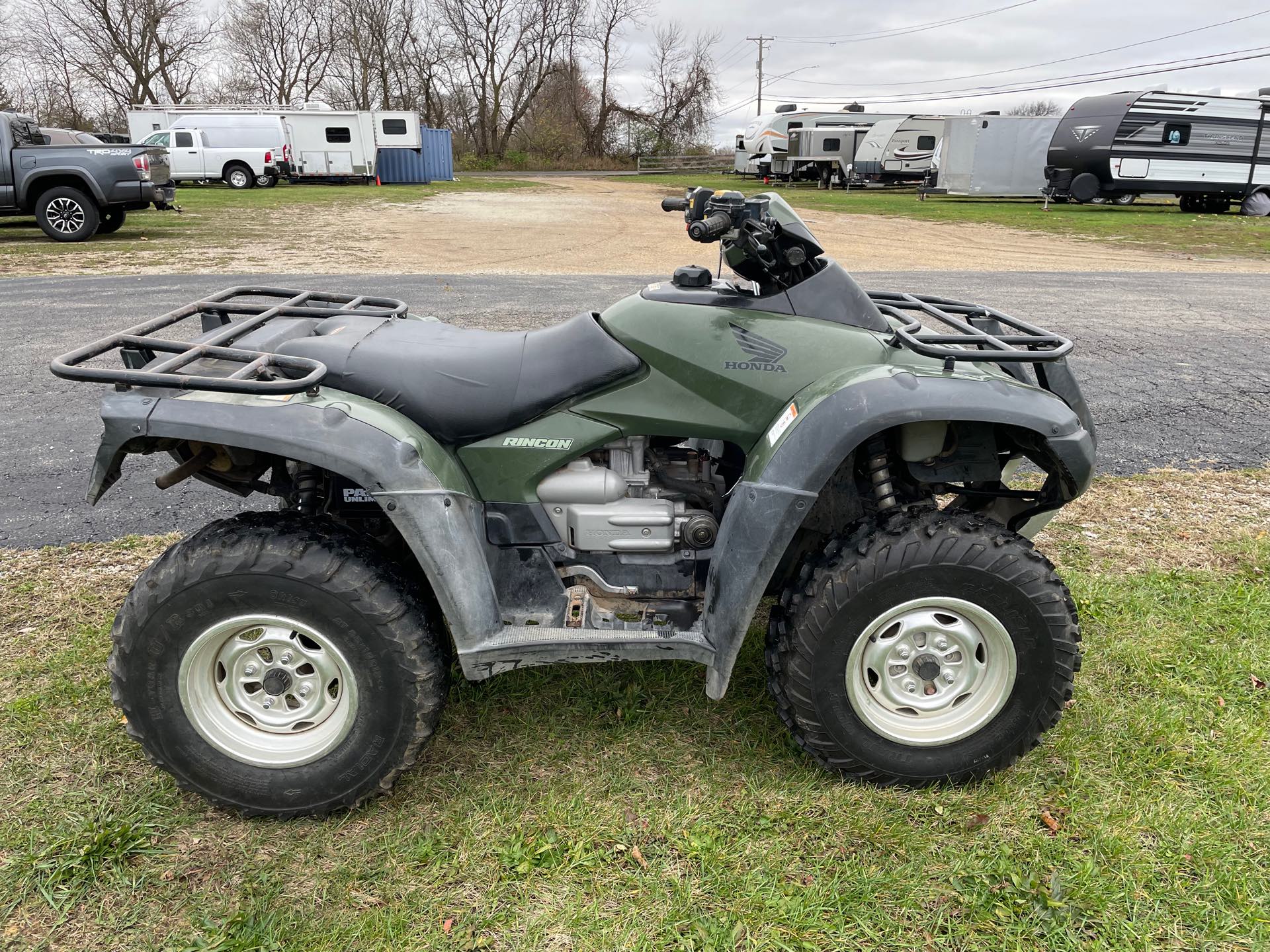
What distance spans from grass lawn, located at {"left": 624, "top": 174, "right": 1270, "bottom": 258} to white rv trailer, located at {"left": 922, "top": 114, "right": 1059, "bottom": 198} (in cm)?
51

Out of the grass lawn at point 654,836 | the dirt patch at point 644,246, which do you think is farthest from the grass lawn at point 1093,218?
the grass lawn at point 654,836

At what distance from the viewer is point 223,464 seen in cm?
296

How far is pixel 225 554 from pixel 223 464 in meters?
0.49

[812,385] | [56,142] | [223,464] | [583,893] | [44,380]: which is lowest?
[583,893]

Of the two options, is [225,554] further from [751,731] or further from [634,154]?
[634,154]

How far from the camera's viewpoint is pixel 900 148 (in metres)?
34.2

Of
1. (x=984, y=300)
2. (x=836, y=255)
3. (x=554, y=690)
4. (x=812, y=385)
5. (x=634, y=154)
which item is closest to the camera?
(x=812, y=385)

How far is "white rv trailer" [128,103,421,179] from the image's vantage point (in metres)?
32.4

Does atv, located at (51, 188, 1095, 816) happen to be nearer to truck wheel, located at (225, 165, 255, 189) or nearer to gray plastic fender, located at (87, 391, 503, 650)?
gray plastic fender, located at (87, 391, 503, 650)

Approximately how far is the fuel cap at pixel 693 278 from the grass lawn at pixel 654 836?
149 centimetres

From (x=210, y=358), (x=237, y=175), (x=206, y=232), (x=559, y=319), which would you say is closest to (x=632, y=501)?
(x=210, y=358)

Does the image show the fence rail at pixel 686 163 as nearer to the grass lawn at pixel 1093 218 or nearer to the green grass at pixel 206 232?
the grass lawn at pixel 1093 218

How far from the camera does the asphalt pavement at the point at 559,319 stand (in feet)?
16.8

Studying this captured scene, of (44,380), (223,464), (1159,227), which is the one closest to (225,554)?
(223,464)
